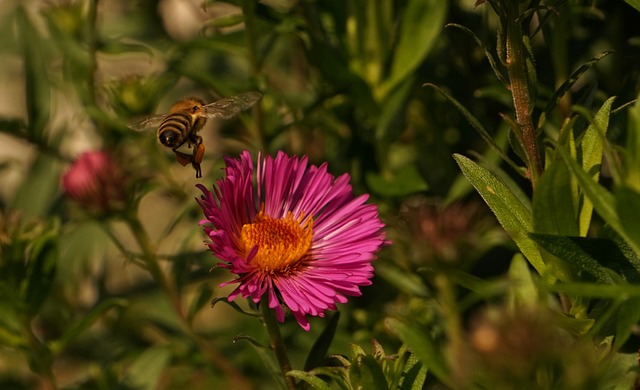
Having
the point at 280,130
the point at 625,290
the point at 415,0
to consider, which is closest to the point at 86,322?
the point at 280,130

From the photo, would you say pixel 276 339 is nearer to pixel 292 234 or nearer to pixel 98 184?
pixel 292 234

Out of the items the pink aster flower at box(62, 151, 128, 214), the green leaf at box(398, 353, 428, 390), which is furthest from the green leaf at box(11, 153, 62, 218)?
the green leaf at box(398, 353, 428, 390)

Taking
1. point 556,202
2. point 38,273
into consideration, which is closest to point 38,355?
point 38,273

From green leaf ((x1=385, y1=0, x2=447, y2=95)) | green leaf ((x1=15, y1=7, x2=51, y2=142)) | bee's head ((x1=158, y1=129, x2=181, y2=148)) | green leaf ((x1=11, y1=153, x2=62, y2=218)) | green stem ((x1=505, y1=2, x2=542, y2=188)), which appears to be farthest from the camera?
green leaf ((x1=11, y1=153, x2=62, y2=218))

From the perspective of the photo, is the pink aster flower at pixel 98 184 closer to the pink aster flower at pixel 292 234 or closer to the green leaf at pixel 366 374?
the pink aster flower at pixel 292 234

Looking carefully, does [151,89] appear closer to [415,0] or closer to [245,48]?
[245,48]

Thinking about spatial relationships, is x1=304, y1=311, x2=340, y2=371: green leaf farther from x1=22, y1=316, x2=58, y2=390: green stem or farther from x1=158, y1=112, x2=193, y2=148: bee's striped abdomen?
x1=22, y1=316, x2=58, y2=390: green stem
